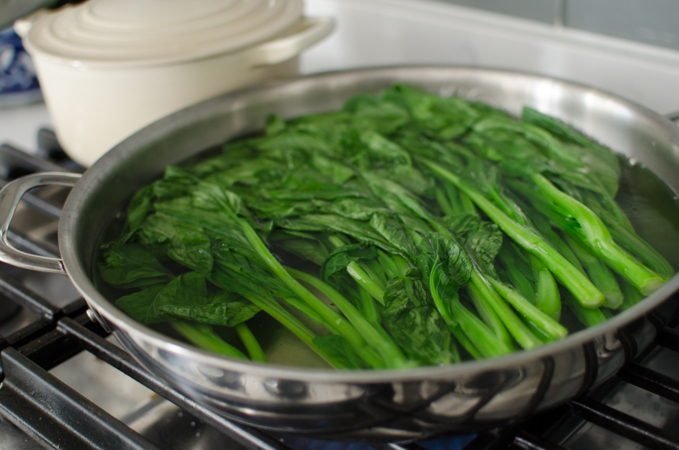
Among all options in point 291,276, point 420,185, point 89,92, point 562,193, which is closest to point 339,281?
point 291,276

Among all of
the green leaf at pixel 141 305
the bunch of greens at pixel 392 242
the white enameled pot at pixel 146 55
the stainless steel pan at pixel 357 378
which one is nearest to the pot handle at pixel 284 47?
the white enameled pot at pixel 146 55

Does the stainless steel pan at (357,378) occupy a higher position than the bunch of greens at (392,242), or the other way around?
the stainless steel pan at (357,378)

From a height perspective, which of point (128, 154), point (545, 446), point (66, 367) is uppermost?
point (128, 154)

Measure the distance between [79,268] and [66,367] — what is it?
0.33 meters

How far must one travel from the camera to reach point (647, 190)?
2.92 feet

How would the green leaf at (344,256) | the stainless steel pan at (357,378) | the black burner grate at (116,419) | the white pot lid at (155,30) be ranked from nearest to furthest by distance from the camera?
the stainless steel pan at (357,378), the black burner grate at (116,419), the green leaf at (344,256), the white pot lid at (155,30)

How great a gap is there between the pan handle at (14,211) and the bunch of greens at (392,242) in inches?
3.9

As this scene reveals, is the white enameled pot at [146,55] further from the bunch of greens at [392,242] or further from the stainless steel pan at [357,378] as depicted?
the stainless steel pan at [357,378]

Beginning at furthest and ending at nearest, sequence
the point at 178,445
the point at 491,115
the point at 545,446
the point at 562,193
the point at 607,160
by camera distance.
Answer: the point at 491,115, the point at 607,160, the point at 562,193, the point at 178,445, the point at 545,446

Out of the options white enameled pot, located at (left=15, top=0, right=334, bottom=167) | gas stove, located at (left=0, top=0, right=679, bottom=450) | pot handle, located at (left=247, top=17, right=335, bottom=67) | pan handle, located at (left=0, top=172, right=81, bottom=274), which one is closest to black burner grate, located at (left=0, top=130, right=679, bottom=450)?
gas stove, located at (left=0, top=0, right=679, bottom=450)

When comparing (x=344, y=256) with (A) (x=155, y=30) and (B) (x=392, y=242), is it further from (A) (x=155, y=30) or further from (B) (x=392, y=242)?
(A) (x=155, y=30)

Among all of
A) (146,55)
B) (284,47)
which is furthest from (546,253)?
(146,55)

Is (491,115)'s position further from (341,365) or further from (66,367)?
(66,367)

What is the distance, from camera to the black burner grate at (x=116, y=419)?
23.6 inches
